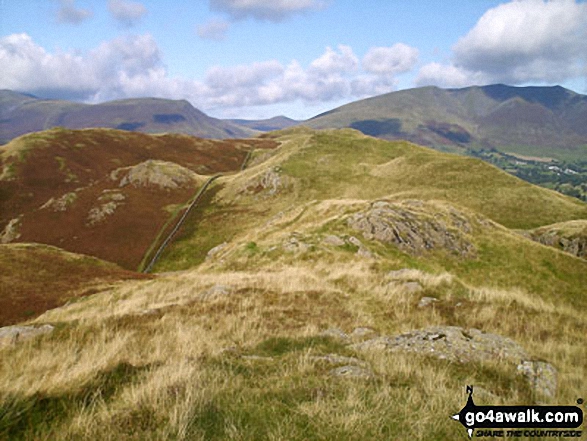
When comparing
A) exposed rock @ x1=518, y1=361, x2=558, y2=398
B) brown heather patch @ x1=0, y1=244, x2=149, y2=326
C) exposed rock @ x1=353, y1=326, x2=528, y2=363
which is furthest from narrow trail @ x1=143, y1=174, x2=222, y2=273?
exposed rock @ x1=518, y1=361, x2=558, y2=398

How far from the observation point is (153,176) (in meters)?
90.8

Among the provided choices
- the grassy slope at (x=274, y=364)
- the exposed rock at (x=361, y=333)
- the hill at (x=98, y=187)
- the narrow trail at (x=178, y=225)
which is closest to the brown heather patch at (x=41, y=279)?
the grassy slope at (x=274, y=364)

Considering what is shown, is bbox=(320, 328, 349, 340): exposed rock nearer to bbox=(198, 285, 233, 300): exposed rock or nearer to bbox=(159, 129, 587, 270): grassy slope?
bbox=(198, 285, 233, 300): exposed rock

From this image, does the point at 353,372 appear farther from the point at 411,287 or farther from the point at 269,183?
the point at 269,183

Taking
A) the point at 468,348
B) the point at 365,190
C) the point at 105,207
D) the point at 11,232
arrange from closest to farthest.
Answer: the point at 468,348 → the point at 11,232 → the point at 105,207 → the point at 365,190

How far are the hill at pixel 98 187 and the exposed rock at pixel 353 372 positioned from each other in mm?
62022

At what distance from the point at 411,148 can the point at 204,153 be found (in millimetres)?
79473

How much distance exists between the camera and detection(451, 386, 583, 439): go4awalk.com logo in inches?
179

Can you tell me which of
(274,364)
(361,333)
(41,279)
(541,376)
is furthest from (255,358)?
(41,279)

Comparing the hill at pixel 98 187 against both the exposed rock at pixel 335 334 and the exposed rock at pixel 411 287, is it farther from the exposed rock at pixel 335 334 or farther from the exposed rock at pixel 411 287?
the exposed rock at pixel 335 334

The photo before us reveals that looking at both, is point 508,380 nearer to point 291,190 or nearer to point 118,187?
point 291,190

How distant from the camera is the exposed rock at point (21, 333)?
31.0 feet

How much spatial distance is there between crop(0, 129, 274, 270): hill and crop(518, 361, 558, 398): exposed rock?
63.7 meters

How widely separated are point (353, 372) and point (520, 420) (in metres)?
2.70
